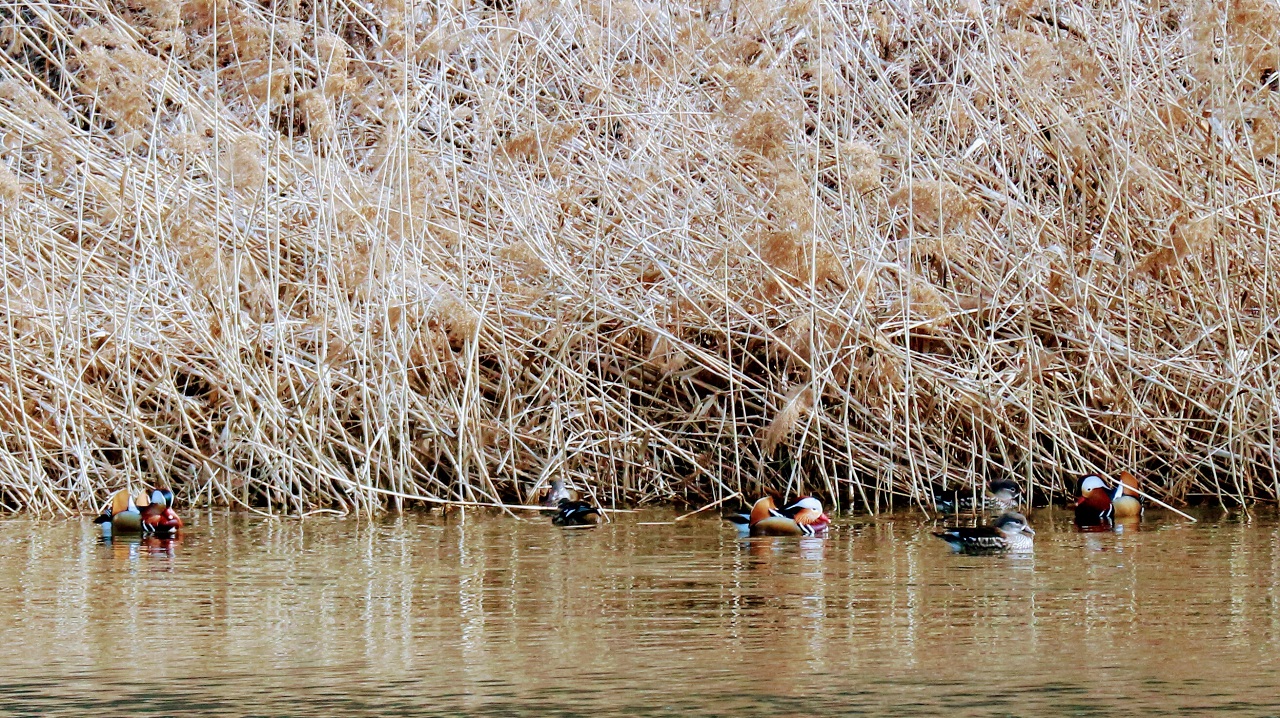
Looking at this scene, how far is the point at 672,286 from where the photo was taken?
8.20 metres

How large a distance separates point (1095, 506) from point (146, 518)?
3434 mm

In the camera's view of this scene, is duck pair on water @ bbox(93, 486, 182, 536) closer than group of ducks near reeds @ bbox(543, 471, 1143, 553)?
No

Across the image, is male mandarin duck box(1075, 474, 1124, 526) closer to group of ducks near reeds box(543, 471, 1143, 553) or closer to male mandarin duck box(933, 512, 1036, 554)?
group of ducks near reeds box(543, 471, 1143, 553)

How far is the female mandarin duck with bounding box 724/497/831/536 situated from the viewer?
6742 mm

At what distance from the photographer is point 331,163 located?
807 cm

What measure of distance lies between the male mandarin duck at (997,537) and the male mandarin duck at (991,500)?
1238mm

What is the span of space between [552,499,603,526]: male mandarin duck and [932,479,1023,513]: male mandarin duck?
4.51 feet

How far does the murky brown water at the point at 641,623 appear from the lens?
12.3ft

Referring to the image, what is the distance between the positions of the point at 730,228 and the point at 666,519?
128 centimetres

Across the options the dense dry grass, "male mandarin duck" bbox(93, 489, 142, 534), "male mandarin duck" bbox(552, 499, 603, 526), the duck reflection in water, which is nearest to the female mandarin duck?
the dense dry grass

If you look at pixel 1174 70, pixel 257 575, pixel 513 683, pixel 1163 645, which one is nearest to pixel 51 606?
pixel 257 575

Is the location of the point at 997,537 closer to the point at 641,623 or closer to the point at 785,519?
the point at 785,519

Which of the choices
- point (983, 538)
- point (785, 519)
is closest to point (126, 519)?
point (785, 519)

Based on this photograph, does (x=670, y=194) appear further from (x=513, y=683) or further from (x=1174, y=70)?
(x=513, y=683)
